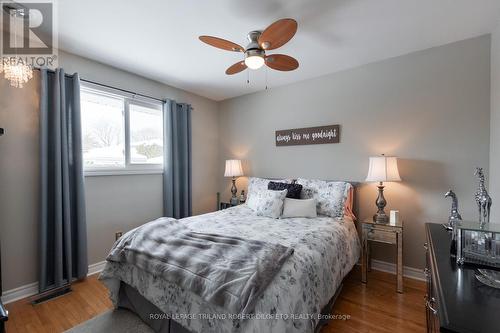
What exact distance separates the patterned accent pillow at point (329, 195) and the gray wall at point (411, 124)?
335 mm

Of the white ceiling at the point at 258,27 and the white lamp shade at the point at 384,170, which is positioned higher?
the white ceiling at the point at 258,27

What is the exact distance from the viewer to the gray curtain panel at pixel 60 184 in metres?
2.23

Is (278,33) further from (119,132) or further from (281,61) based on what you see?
(119,132)

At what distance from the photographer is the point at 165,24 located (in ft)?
6.60

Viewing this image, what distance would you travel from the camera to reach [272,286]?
1232 millimetres

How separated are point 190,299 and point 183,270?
0.59 ft

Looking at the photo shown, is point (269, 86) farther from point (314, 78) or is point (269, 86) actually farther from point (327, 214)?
point (327, 214)

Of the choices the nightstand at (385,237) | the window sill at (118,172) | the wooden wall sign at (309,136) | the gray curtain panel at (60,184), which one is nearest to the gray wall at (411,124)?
the wooden wall sign at (309,136)

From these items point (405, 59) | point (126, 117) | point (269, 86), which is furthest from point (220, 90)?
point (405, 59)

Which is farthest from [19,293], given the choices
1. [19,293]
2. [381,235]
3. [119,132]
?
[381,235]

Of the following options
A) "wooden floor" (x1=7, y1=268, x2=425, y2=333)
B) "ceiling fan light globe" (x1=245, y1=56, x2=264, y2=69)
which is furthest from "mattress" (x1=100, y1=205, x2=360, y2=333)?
"ceiling fan light globe" (x1=245, y1=56, x2=264, y2=69)

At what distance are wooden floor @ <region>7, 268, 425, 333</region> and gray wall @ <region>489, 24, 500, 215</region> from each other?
3.45ft

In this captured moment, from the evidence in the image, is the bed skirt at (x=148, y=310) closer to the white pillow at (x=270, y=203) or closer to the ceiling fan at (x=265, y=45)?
the white pillow at (x=270, y=203)

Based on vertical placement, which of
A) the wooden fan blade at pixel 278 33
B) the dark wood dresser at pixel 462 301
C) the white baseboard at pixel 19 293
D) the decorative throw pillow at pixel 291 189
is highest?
the wooden fan blade at pixel 278 33
